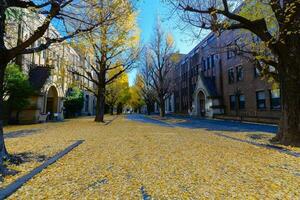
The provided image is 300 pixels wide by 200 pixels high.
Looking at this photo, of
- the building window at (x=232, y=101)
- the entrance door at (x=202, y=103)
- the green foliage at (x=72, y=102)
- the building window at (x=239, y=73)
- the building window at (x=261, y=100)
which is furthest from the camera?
the entrance door at (x=202, y=103)

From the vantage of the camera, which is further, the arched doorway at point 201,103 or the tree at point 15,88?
the arched doorway at point 201,103

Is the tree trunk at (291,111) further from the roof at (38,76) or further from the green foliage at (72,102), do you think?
the green foliage at (72,102)

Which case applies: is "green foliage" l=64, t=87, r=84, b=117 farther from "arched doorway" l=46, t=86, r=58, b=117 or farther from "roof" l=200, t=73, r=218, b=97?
"roof" l=200, t=73, r=218, b=97

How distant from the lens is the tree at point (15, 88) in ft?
50.7

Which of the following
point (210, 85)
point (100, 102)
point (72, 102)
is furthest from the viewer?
point (210, 85)

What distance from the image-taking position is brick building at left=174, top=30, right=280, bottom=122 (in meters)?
20.9

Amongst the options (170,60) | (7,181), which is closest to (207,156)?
(7,181)

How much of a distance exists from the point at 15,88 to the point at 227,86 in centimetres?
2407

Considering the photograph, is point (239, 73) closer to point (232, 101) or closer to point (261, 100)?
point (232, 101)

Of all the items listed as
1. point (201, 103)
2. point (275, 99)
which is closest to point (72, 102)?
point (201, 103)

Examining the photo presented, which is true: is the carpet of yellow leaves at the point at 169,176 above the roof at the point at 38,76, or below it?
below

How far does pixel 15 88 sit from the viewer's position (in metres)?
15.8

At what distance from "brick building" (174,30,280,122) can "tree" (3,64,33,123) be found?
14505mm

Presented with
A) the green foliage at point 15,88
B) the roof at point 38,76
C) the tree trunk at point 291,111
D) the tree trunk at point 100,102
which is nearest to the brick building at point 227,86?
the tree trunk at point 291,111
